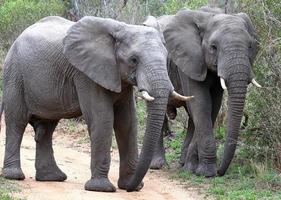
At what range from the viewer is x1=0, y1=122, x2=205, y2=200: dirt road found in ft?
30.3

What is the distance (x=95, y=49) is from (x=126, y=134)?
113cm

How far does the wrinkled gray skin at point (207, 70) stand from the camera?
10.6 metres

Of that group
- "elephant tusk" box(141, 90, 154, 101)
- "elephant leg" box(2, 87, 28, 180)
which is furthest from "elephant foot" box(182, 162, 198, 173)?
"elephant tusk" box(141, 90, 154, 101)

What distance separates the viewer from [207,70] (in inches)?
458

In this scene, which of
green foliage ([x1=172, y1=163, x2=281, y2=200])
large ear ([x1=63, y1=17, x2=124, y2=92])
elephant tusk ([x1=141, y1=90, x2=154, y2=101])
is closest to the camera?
elephant tusk ([x1=141, y1=90, x2=154, y2=101])

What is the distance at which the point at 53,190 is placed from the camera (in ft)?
31.4

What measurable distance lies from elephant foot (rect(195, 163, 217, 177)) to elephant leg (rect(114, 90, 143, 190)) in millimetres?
1550

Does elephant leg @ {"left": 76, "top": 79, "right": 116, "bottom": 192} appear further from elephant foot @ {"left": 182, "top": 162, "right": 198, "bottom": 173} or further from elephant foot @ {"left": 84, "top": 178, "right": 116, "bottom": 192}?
elephant foot @ {"left": 182, "top": 162, "right": 198, "bottom": 173}

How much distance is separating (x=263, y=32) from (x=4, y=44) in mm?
12177

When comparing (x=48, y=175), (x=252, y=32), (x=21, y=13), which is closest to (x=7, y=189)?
(x=48, y=175)

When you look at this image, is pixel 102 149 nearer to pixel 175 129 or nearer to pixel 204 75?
pixel 204 75

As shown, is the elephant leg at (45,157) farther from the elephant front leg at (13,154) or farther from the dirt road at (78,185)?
the elephant front leg at (13,154)

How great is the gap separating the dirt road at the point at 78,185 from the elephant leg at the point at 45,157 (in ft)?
0.46

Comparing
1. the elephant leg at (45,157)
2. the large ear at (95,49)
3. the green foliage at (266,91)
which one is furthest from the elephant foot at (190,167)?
the large ear at (95,49)
